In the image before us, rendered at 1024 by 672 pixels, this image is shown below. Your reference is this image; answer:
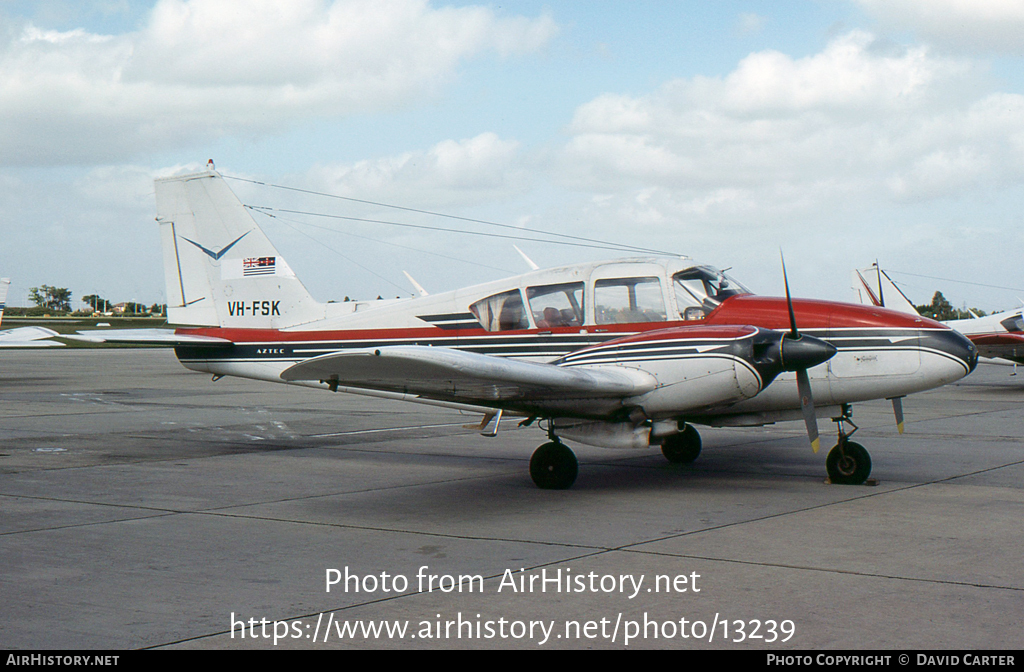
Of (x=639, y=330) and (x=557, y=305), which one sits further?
(x=557, y=305)

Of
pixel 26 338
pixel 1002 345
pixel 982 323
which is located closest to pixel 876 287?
pixel 982 323

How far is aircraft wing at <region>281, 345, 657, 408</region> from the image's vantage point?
289 inches

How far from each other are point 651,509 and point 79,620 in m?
4.85

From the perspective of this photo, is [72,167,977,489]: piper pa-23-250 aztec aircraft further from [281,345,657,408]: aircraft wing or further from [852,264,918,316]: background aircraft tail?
[852,264,918,316]: background aircraft tail

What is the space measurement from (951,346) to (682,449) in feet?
11.1

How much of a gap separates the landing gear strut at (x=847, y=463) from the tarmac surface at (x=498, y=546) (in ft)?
0.75

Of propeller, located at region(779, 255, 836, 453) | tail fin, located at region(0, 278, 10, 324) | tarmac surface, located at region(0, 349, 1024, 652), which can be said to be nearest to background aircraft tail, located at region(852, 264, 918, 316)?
tarmac surface, located at region(0, 349, 1024, 652)

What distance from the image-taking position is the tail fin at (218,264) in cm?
1270

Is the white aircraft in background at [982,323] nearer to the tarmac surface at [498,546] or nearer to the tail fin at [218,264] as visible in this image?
the tarmac surface at [498,546]

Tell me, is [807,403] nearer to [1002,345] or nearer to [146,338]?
[146,338]

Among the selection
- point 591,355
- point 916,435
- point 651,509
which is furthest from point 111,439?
point 916,435

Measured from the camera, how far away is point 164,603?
509cm

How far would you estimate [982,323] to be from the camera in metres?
27.6

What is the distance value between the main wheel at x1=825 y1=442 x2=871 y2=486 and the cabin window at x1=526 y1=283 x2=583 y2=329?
10.1 ft
